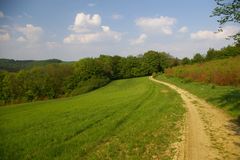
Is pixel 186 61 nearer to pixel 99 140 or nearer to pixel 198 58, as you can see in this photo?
pixel 198 58

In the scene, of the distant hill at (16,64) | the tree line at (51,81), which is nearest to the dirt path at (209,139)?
the tree line at (51,81)

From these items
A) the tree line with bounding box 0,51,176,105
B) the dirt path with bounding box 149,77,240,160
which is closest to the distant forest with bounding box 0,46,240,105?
the tree line with bounding box 0,51,176,105

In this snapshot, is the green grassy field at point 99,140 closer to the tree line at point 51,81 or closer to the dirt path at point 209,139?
the dirt path at point 209,139

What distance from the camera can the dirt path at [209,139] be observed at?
913 centimetres

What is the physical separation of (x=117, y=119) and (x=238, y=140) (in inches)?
300

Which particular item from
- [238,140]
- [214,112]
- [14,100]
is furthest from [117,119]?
[14,100]

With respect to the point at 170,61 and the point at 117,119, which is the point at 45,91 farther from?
the point at 117,119

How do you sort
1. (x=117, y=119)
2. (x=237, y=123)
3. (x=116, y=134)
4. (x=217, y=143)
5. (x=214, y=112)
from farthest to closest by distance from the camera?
(x=214, y=112) → (x=117, y=119) → (x=237, y=123) → (x=116, y=134) → (x=217, y=143)

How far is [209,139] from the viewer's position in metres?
11.0

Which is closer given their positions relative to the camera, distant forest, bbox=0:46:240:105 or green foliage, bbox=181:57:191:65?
distant forest, bbox=0:46:240:105

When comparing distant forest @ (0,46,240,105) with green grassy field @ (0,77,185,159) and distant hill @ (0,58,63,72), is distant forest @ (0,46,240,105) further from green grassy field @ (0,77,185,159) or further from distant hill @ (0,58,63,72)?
green grassy field @ (0,77,185,159)

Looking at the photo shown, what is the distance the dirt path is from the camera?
359 inches

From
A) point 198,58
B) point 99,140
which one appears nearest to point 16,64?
point 198,58

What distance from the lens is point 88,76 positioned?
91812 mm
